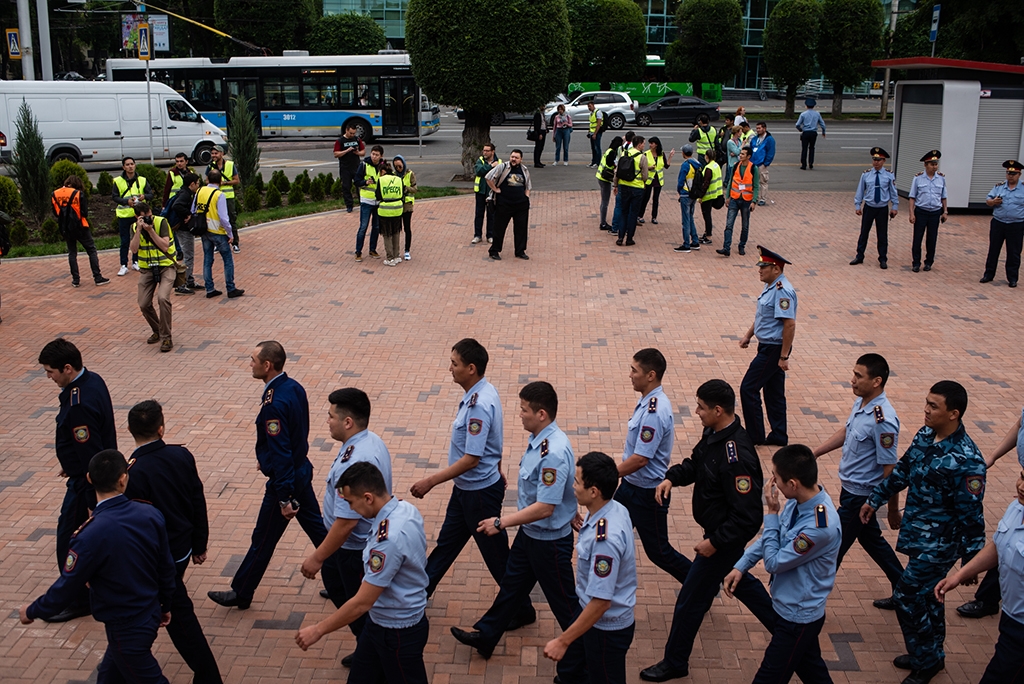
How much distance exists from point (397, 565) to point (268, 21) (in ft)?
148

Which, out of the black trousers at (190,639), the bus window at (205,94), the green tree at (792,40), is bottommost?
the black trousers at (190,639)

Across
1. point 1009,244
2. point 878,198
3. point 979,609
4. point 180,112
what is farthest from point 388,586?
point 180,112

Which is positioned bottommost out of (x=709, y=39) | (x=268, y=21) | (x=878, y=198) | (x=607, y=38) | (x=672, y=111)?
(x=878, y=198)

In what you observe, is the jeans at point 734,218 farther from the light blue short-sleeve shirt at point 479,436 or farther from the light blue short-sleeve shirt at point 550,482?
the light blue short-sleeve shirt at point 550,482

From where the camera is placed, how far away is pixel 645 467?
5594mm

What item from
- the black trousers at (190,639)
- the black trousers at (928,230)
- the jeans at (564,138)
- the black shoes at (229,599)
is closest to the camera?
the black trousers at (190,639)

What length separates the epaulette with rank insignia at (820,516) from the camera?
444cm

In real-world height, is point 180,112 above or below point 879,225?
above

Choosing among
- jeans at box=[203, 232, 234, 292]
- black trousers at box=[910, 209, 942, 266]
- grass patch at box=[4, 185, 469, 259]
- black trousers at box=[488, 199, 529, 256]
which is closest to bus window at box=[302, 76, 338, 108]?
grass patch at box=[4, 185, 469, 259]

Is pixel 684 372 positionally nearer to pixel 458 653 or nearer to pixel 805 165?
pixel 458 653

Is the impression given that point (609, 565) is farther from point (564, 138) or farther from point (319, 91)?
point (319, 91)

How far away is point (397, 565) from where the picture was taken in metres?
4.24

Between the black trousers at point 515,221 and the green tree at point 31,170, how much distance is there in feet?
29.3

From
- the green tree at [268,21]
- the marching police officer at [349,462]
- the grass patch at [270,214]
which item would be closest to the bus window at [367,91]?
the grass patch at [270,214]
